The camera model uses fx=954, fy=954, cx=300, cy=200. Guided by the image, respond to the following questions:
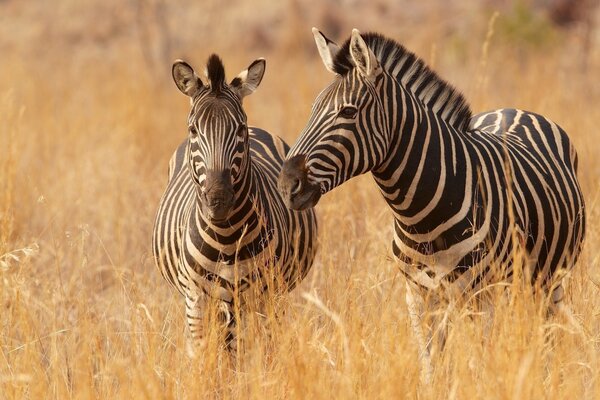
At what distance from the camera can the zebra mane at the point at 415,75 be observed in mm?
4262

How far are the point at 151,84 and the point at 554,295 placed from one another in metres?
8.51

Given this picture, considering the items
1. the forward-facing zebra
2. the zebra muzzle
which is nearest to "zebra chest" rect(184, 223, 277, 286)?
the forward-facing zebra

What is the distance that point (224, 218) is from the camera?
4.45 meters

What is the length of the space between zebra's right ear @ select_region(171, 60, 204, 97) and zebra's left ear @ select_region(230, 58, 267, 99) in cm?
19

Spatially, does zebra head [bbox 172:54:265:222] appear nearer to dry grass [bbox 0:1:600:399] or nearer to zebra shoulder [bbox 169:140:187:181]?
dry grass [bbox 0:1:600:399]

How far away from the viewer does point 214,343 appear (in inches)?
157

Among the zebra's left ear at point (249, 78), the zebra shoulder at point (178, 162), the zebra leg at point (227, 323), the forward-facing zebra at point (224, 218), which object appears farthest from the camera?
the zebra shoulder at point (178, 162)

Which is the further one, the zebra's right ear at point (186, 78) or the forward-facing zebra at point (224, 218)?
the zebra's right ear at point (186, 78)

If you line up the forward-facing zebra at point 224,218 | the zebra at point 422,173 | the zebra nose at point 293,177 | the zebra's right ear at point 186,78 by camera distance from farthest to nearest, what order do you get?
1. the zebra's right ear at point 186,78
2. the forward-facing zebra at point 224,218
3. the zebra at point 422,173
4. the zebra nose at point 293,177

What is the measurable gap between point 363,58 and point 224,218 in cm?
99

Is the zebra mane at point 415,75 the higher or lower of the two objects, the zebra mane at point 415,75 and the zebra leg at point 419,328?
the higher

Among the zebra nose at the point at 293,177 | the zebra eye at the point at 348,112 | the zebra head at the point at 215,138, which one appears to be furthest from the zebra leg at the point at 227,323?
the zebra eye at the point at 348,112

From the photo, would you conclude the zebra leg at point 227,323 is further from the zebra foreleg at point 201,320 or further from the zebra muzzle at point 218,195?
the zebra muzzle at point 218,195

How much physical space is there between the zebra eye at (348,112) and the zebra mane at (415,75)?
24 cm
